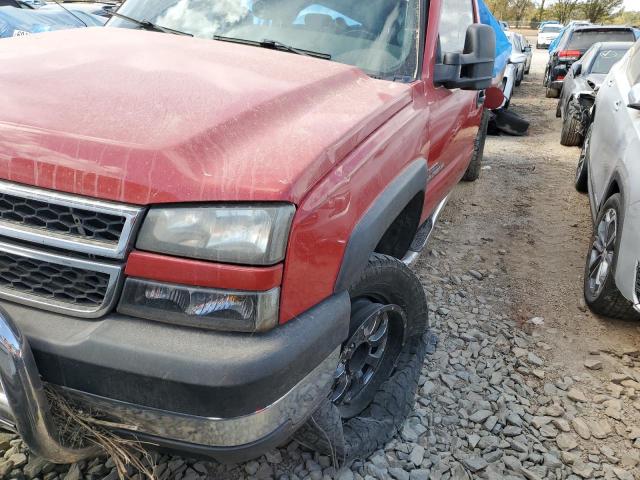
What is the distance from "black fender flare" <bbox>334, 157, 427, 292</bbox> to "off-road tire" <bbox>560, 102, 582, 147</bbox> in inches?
232

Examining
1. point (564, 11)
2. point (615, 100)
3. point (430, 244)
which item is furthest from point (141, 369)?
point (564, 11)

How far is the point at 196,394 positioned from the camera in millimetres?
1346

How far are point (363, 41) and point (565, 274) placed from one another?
2.44 metres

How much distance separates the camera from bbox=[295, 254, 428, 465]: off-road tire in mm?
1944

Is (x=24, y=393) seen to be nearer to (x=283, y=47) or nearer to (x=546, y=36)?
(x=283, y=47)

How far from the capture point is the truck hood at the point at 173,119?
1.39 m

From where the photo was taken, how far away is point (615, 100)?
13.6 feet

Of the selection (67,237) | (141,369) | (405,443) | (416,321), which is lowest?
(405,443)

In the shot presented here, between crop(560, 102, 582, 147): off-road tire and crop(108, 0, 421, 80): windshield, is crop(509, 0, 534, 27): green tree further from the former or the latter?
crop(108, 0, 421, 80): windshield

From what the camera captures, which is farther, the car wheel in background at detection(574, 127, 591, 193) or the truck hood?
the car wheel in background at detection(574, 127, 591, 193)

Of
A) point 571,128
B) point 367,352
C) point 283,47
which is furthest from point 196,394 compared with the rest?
point 571,128

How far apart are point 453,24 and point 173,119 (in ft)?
7.56

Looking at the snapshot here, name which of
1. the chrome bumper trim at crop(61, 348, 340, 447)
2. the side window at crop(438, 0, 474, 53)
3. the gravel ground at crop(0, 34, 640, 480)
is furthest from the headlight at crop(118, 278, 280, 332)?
the side window at crop(438, 0, 474, 53)

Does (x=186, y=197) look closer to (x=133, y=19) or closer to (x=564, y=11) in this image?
(x=133, y=19)
